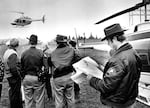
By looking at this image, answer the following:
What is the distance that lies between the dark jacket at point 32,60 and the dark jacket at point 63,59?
44cm

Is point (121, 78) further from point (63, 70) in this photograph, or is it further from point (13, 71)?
point (13, 71)

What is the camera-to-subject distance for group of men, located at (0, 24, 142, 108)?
2.50m

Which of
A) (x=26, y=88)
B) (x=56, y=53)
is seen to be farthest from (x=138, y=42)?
(x=26, y=88)

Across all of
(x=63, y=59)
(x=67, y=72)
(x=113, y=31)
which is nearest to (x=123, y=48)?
(x=113, y=31)

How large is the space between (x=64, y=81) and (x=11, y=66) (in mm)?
1468

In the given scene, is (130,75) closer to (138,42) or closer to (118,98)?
(118,98)

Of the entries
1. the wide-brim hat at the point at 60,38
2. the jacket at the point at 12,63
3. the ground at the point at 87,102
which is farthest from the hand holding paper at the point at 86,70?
the ground at the point at 87,102

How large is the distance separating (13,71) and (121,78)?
3435mm

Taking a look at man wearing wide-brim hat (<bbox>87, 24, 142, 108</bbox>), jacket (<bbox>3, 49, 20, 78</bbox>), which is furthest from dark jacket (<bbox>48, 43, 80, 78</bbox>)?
man wearing wide-brim hat (<bbox>87, 24, 142, 108</bbox>)

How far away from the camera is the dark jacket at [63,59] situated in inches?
178

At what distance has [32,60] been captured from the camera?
4859 mm

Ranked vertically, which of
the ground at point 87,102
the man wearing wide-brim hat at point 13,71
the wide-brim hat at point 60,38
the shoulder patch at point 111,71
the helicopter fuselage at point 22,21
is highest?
the helicopter fuselage at point 22,21

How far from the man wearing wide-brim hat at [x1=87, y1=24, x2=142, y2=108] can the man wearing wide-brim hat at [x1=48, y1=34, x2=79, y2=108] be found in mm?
1887

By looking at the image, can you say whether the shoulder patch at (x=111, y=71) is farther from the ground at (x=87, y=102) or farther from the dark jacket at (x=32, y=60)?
the ground at (x=87, y=102)
